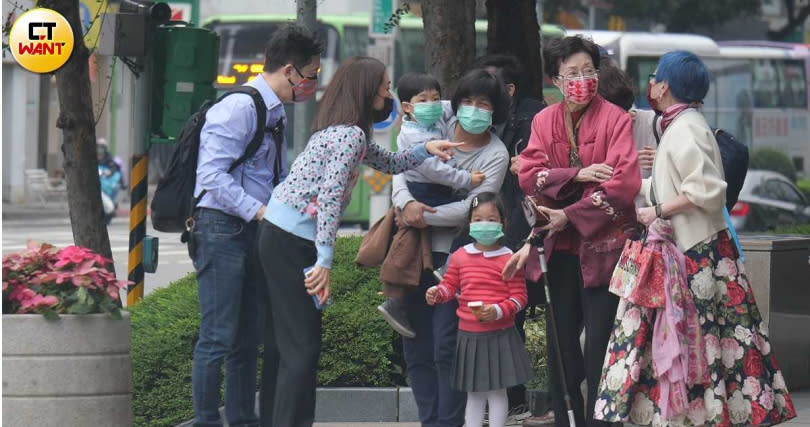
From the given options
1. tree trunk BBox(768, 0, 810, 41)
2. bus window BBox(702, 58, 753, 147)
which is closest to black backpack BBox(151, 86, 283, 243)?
bus window BBox(702, 58, 753, 147)

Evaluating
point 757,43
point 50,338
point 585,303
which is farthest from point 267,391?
point 757,43

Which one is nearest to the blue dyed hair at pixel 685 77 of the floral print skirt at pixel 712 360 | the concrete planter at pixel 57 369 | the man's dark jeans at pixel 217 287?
the floral print skirt at pixel 712 360

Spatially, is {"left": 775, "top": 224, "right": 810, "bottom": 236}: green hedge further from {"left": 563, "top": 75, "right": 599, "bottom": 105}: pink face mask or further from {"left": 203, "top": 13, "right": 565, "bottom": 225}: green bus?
{"left": 203, "top": 13, "right": 565, "bottom": 225}: green bus

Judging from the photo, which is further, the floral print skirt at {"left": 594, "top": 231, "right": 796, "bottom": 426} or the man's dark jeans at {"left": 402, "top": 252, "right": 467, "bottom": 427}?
the man's dark jeans at {"left": 402, "top": 252, "right": 467, "bottom": 427}

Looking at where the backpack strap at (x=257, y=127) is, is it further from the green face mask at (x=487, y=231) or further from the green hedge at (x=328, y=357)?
the green hedge at (x=328, y=357)

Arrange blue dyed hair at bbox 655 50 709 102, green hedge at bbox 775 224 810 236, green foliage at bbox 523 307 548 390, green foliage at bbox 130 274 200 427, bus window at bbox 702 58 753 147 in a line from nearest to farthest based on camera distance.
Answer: blue dyed hair at bbox 655 50 709 102 < green foliage at bbox 523 307 548 390 < green foliage at bbox 130 274 200 427 < green hedge at bbox 775 224 810 236 < bus window at bbox 702 58 753 147

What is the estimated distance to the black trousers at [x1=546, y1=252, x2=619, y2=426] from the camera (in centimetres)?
644

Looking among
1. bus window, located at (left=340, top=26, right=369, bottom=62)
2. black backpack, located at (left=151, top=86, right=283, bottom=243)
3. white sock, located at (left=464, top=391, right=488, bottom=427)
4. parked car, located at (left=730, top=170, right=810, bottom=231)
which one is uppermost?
bus window, located at (left=340, top=26, right=369, bottom=62)

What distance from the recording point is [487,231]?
6.49 m

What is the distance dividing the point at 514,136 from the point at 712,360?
5.19ft

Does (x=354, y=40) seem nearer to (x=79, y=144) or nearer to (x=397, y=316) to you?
(x=79, y=144)

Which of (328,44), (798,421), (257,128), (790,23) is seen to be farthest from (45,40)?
(790,23)

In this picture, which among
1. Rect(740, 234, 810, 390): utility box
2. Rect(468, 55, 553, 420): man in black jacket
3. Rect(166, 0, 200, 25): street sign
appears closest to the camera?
Rect(468, 55, 553, 420): man in black jacket

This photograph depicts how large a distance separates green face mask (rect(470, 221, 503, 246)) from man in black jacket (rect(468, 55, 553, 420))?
1.50 feet
